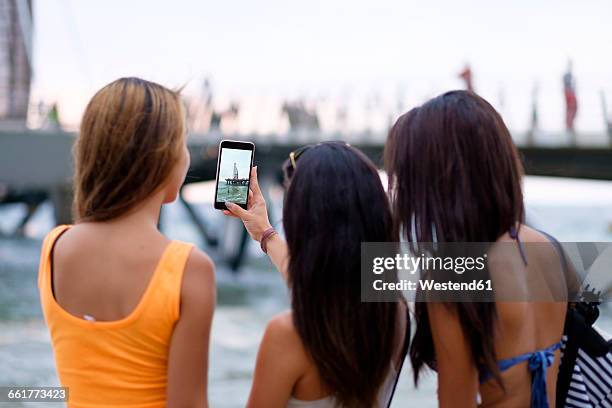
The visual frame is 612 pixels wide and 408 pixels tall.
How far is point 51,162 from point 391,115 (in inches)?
415

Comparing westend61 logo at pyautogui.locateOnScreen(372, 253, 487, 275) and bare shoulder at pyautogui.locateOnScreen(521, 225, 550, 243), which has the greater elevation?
bare shoulder at pyautogui.locateOnScreen(521, 225, 550, 243)

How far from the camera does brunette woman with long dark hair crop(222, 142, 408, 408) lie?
6.21ft

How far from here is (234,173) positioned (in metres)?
2.45

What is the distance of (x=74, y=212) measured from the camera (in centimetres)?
202

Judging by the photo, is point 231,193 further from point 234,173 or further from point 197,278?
point 197,278

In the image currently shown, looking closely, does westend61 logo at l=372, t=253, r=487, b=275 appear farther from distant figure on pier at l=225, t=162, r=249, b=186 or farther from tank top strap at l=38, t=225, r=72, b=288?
tank top strap at l=38, t=225, r=72, b=288

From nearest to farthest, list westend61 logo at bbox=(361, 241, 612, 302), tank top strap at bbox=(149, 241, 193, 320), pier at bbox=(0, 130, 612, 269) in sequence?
1. tank top strap at bbox=(149, 241, 193, 320)
2. westend61 logo at bbox=(361, 241, 612, 302)
3. pier at bbox=(0, 130, 612, 269)

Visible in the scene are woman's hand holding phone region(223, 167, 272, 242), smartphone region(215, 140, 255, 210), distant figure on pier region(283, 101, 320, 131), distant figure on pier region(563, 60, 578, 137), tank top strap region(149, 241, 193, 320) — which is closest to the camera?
tank top strap region(149, 241, 193, 320)

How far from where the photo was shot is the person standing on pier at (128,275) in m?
1.79

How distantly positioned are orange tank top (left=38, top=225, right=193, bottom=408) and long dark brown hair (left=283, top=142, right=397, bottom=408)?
318 mm

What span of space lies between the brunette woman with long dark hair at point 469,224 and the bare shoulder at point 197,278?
22.2 inches

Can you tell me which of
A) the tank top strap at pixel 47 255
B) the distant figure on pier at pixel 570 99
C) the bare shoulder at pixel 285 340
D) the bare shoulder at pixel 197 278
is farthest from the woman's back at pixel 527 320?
the distant figure on pier at pixel 570 99

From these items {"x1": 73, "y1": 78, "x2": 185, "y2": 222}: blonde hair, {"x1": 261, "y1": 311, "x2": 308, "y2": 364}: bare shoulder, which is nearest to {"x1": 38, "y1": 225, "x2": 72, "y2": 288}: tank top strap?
{"x1": 73, "y1": 78, "x2": 185, "y2": 222}: blonde hair

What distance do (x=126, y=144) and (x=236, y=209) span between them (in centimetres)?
69
